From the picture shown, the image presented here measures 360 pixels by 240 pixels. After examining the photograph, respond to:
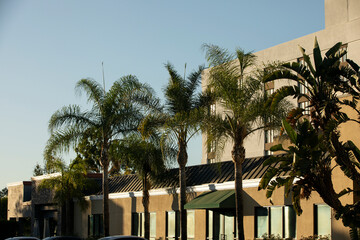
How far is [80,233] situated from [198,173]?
1396 cm

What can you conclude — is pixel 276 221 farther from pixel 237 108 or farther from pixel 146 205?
pixel 146 205

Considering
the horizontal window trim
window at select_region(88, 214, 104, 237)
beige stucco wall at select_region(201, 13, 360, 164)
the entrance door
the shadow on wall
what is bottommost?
window at select_region(88, 214, 104, 237)

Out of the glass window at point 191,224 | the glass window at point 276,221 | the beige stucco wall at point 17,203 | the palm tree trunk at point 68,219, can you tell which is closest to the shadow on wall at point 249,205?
the glass window at point 276,221

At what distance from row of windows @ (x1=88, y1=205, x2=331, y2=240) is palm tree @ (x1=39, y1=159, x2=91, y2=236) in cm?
610

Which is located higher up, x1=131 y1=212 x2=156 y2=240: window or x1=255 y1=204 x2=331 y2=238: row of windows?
x1=255 y1=204 x2=331 y2=238: row of windows

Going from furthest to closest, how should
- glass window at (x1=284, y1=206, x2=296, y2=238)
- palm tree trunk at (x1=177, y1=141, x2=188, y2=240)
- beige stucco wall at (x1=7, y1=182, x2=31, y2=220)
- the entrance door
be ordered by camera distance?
beige stucco wall at (x1=7, y1=182, x2=31, y2=220) < palm tree trunk at (x1=177, y1=141, x2=188, y2=240) < the entrance door < glass window at (x1=284, y1=206, x2=296, y2=238)

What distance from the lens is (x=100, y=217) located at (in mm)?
40875

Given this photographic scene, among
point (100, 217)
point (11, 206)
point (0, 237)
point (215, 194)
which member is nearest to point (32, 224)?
point (0, 237)

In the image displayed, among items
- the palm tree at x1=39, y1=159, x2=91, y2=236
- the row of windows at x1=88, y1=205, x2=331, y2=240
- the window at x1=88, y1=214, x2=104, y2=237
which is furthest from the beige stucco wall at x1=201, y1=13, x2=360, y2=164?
the row of windows at x1=88, y1=205, x2=331, y2=240

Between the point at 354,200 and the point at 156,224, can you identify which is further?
the point at 156,224

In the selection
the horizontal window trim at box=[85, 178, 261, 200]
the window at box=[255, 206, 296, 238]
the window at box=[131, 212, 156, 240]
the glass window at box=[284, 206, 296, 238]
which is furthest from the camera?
the window at box=[131, 212, 156, 240]

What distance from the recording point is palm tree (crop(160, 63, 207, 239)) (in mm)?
29031

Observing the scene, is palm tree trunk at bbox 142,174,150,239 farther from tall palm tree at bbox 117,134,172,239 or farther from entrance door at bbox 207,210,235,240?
entrance door at bbox 207,210,235,240

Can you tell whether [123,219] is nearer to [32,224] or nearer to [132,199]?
[132,199]
